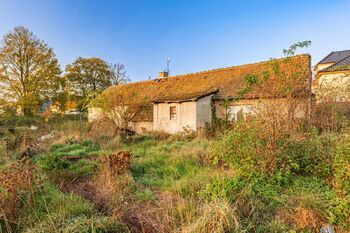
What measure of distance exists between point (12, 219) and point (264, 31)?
38.2 feet

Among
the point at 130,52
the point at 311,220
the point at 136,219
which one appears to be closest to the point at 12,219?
the point at 136,219

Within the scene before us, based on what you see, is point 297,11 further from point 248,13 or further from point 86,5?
point 86,5

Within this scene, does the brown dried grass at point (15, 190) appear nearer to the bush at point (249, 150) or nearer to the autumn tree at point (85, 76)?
the bush at point (249, 150)

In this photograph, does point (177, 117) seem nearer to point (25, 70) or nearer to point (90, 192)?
point (90, 192)

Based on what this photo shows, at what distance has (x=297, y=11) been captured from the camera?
10156mm

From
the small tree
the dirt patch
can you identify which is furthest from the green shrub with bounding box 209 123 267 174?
the dirt patch

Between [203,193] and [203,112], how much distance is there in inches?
414

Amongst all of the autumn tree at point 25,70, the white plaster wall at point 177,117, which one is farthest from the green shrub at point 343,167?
the autumn tree at point 25,70

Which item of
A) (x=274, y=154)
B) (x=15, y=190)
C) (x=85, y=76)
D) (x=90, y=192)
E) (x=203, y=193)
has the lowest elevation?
(x=90, y=192)

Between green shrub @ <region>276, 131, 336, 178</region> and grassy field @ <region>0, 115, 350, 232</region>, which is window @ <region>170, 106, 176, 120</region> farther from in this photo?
green shrub @ <region>276, 131, 336, 178</region>

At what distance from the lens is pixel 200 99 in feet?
47.5

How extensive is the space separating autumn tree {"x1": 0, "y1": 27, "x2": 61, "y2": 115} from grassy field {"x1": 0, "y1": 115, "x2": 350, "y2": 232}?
2090cm

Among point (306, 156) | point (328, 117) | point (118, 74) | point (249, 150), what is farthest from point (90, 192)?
point (118, 74)

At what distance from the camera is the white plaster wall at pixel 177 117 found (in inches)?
571
